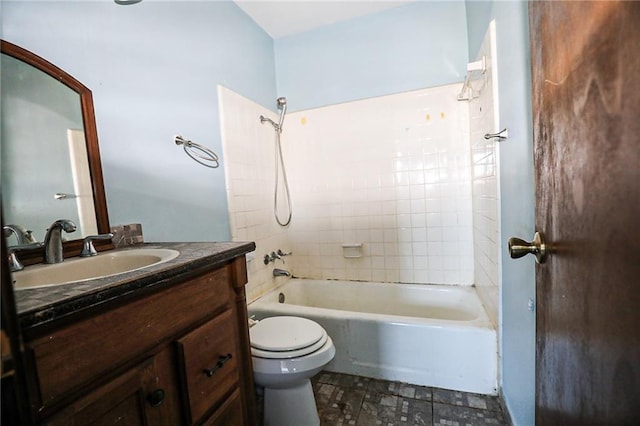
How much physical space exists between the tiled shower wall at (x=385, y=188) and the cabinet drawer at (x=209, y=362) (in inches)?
60.8

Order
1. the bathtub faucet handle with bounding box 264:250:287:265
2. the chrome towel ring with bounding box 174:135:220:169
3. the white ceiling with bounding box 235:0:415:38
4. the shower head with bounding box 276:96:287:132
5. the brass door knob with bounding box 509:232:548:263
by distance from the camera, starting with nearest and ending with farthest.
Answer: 1. the brass door knob with bounding box 509:232:548:263
2. the chrome towel ring with bounding box 174:135:220:169
3. the white ceiling with bounding box 235:0:415:38
4. the bathtub faucet handle with bounding box 264:250:287:265
5. the shower head with bounding box 276:96:287:132

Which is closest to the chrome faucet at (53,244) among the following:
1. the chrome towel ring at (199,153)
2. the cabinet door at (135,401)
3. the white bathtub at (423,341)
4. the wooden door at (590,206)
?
the cabinet door at (135,401)

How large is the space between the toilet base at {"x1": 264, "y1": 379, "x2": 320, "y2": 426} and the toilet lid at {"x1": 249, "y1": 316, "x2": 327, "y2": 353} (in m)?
0.22

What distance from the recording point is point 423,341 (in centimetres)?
160

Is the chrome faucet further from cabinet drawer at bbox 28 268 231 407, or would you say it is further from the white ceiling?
the white ceiling

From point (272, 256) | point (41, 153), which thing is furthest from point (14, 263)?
point (272, 256)

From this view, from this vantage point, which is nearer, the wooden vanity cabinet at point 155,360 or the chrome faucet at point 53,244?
the wooden vanity cabinet at point 155,360

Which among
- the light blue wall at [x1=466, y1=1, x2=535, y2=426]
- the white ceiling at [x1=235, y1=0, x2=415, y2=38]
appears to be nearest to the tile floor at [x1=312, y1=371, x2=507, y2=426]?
the light blue wall at [x1=466, y1=1, x2=535, y2=426]

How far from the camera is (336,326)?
175 centimetres

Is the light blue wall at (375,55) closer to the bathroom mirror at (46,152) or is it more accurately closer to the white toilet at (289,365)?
the bathroom mirror at (46,152)

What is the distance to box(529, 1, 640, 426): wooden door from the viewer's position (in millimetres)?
362

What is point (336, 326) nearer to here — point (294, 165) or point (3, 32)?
point (294, 165)

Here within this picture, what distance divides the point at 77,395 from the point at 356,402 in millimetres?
1356

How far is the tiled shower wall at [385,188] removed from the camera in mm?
2072
